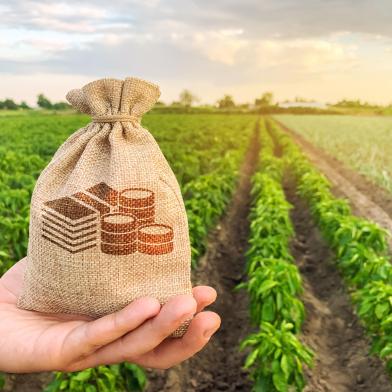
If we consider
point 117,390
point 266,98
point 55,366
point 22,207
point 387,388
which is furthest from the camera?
point 266,98

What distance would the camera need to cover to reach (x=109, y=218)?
171 cm

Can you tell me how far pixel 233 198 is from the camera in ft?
40.7

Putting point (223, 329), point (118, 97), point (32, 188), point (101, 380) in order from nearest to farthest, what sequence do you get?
point (118, 97), point (101, 380), point (223, 329), point (32, 188)

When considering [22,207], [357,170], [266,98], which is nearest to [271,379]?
[22,207]

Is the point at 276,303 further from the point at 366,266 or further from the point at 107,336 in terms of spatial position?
the point at 107,336

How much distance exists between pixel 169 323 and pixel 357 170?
16.9m

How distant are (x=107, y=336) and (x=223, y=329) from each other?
4820mm


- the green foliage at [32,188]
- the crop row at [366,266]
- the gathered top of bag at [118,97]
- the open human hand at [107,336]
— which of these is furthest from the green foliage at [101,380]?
the gathered top of bag at [118,97]

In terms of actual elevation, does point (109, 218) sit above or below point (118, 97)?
below

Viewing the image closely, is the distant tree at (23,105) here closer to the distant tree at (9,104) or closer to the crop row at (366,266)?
the distant tree at (9,104)

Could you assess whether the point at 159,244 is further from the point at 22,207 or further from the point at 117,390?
the point at 22,207

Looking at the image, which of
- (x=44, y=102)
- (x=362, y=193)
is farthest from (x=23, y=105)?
(x=362, y=193)

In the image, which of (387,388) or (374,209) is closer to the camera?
(387,388)

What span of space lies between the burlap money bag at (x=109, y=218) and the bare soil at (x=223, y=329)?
3.51 meters
